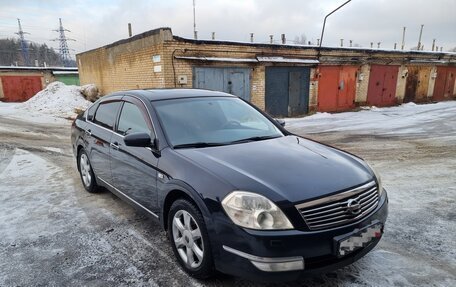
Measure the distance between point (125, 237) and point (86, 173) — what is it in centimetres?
180

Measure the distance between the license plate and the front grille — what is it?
93mm

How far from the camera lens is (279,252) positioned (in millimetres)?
2072

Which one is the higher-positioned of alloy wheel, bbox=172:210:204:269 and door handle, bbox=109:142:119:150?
door handle, bbox=109:142:119:150

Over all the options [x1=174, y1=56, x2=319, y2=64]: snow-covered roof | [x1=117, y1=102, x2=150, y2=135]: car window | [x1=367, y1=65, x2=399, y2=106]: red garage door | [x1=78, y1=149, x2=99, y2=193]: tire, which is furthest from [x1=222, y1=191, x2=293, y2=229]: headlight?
→ [x1=367, y1=65, x2=399, y2=106]: red garage door

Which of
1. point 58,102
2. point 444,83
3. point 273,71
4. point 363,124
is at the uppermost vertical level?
point 273,71

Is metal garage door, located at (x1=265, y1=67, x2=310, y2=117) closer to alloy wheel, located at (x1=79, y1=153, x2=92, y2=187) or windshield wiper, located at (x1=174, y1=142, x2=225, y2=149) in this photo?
alloy wheel, located at (x1=79, y1=153, x2=92, y2=187)

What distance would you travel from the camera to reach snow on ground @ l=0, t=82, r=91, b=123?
14.4m

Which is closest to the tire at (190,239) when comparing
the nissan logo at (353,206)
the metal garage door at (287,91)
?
the nissan logo at (353,206)

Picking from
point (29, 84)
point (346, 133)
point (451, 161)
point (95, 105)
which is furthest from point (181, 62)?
point (29, 84)

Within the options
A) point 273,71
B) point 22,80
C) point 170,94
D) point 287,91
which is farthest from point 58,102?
point 170,94

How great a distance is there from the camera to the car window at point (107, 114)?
13.1 feet

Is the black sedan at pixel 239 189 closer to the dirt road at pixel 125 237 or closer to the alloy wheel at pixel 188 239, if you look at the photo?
the alloy wheel at pixel 188 239

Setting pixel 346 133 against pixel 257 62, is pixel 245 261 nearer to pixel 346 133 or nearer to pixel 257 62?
pixel 346 133

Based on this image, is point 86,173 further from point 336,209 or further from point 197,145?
point 336,209
